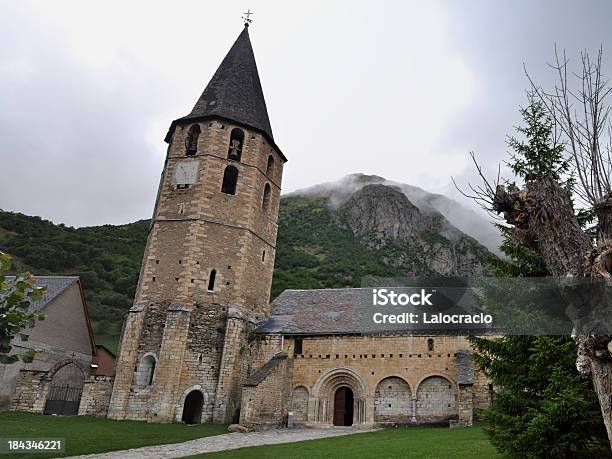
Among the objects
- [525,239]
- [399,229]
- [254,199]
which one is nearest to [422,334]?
[254,199]

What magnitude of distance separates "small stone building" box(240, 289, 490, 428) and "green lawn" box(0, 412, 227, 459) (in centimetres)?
306

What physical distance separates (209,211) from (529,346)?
16525 millimetres

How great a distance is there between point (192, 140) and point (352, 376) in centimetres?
1480

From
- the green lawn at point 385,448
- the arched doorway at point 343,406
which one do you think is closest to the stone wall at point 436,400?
the arched doorway at point 343,406

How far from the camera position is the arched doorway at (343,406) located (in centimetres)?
2138

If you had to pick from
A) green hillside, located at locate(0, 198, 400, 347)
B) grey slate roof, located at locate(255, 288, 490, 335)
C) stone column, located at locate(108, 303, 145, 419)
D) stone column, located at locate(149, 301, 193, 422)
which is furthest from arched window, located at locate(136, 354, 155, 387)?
green hillside, located at locate(0, 198, 400, 347)

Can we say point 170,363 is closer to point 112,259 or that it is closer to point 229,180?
point 229,180

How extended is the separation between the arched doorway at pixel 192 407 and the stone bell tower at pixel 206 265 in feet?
0.17

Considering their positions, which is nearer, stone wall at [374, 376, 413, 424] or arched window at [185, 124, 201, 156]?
stone wall at [374, 376, 413, 424]

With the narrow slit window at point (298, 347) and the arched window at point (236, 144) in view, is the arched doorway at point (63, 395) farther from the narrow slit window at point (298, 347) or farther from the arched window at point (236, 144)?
the arched window at point (236, 144)

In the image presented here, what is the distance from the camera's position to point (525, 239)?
732 cm

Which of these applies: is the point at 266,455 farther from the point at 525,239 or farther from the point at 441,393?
the point at 441,393

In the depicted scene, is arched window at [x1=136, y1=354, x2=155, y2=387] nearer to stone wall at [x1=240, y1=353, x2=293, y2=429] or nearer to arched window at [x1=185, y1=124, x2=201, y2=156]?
stone wall at [x1=240, y1=353, x2=293, y2=429]

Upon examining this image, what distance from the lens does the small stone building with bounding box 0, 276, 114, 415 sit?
70.1 ft
